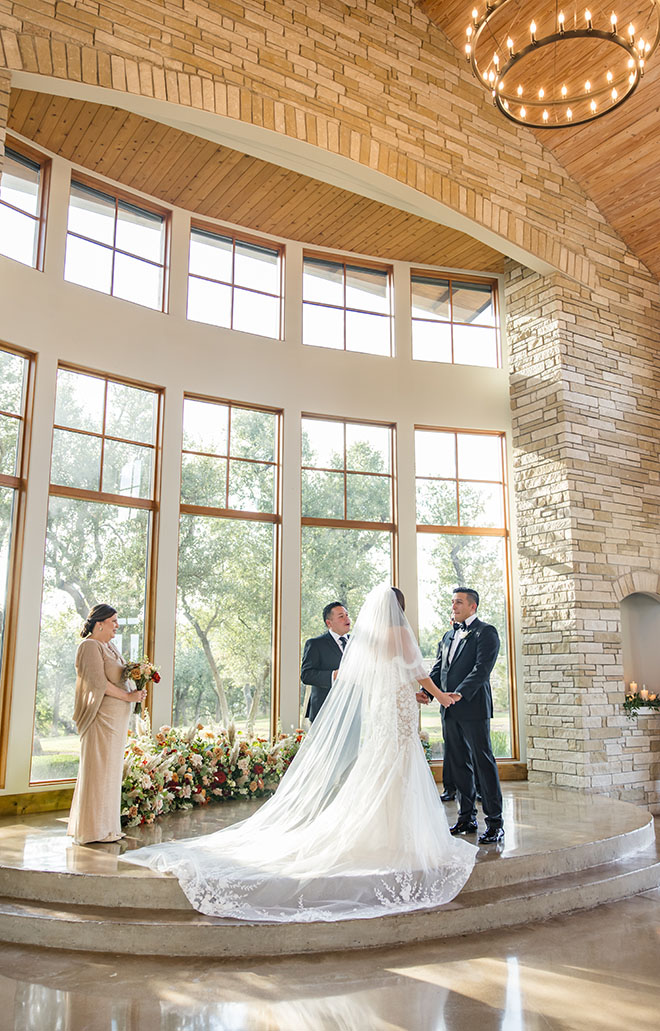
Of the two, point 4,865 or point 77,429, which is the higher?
point 77,429

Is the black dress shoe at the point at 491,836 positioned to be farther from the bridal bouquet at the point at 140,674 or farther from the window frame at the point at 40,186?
the window frame at the point at 40,186

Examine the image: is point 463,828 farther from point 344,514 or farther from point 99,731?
point 344,514

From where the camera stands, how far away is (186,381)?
26.2ft

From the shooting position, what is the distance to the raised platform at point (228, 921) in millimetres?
3943

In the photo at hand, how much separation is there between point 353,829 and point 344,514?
4481 mm

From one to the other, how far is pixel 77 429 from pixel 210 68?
126 inches

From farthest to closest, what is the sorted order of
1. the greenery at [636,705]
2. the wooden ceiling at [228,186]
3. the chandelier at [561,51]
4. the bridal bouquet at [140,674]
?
1. the greenery at [636,705]
2. the chandelier at [561,51]
3. the wooden ceiling at [228,186]
4. the bridal bouquet at [140,674]

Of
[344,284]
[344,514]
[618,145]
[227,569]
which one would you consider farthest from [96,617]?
[618,145]

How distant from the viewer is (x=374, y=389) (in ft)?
29.3

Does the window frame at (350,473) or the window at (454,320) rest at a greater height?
the window at (454,320)

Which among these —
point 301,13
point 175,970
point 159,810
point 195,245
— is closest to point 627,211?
point 301,13

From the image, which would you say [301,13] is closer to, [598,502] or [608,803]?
[598,502]

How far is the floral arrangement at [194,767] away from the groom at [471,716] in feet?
6.49

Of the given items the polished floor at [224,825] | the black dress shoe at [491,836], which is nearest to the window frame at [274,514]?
the polished floor at [224,825]
